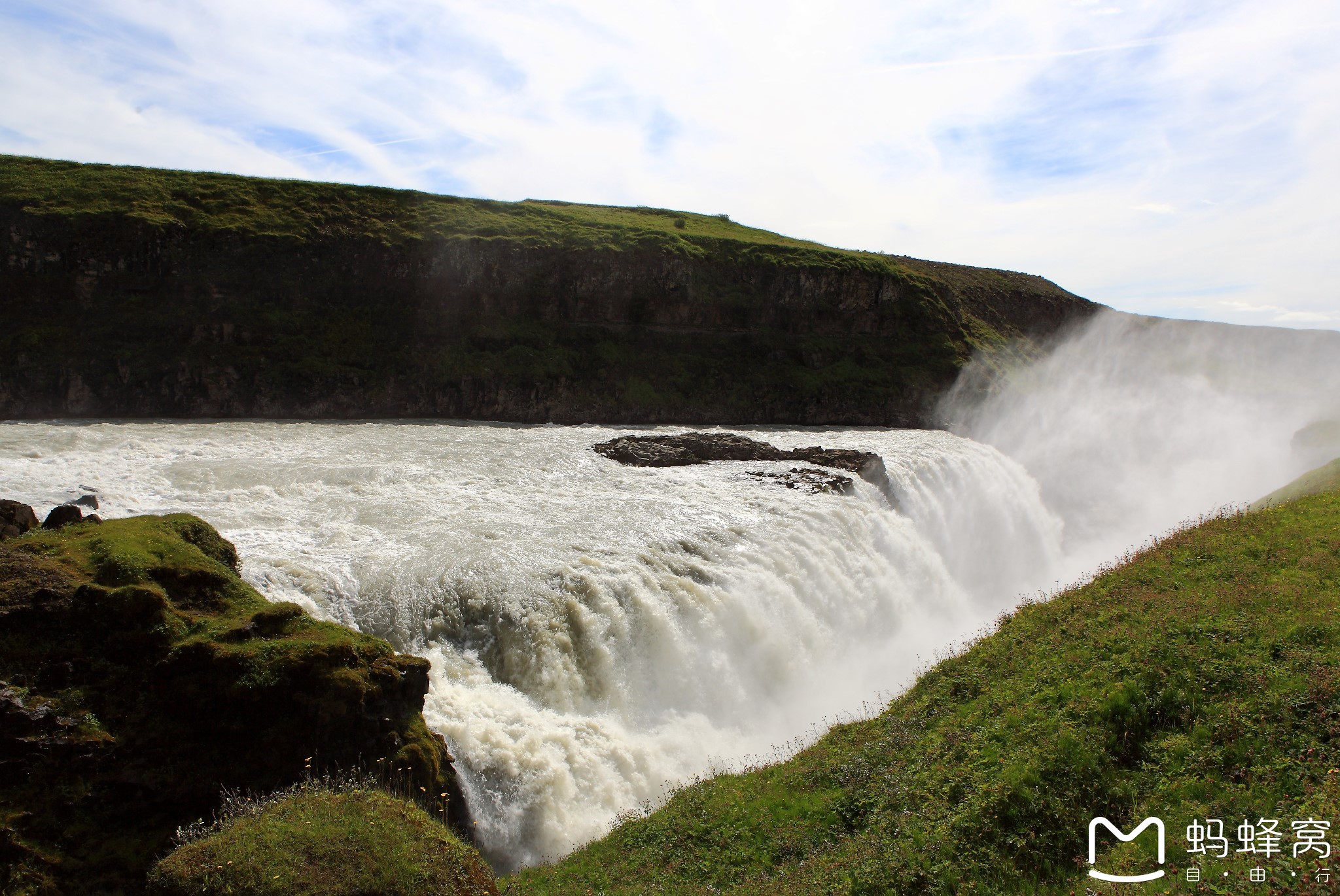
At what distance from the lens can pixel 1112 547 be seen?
32.5 metres

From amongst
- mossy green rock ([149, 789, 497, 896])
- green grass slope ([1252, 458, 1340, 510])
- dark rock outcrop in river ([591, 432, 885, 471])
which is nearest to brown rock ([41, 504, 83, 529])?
mossy green rock ([149, 789, 497, 896])

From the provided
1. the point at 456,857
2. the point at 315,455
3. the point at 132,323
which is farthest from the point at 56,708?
the point at 132,323

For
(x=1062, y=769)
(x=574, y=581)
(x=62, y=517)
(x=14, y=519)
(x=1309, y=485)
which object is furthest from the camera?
(x=1309, y=485)

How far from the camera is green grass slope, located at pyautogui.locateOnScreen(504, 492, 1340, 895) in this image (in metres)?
6.49

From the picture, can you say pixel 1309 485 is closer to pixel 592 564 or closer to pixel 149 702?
pixel 592 564

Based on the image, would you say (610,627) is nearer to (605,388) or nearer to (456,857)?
(456,857)

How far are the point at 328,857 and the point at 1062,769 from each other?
687 cm

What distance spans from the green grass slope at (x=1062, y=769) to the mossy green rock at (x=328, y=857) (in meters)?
1.82

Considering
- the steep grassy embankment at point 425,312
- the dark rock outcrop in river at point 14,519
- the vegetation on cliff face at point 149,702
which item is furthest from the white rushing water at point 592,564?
the steep grassy embankment at point 425,312

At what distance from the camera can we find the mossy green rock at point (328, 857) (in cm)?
601

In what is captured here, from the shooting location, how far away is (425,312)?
43.6 m

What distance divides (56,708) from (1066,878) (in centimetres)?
950

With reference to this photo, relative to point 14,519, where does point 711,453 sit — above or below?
above

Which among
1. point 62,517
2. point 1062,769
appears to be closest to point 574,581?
point 62,517
